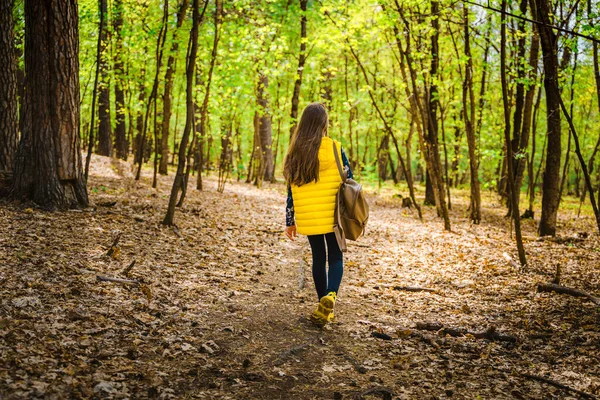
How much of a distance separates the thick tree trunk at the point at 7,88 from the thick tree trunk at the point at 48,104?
140 cm

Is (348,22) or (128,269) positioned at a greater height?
(348,22)

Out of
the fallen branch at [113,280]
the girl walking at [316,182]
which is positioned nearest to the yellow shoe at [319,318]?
the girl walking at [316,182]

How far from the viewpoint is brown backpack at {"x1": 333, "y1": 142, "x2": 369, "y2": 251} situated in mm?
4645

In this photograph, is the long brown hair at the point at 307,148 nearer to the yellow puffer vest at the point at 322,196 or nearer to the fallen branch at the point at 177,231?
the yellow puffer vest at the point at 322,196

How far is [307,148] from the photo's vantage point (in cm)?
466

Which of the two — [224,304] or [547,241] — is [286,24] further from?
[224,304]

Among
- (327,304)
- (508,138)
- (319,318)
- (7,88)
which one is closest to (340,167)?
(327,304)

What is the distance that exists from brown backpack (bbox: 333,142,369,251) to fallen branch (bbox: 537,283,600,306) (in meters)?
3.09

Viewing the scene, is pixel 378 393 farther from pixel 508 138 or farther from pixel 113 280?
pixel 508 138

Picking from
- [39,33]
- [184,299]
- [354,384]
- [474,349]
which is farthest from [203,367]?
[39,33]

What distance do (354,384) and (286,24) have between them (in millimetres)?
18666

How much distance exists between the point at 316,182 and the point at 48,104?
5185 millimetres

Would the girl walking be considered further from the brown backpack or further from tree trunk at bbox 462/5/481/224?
tree trunk at bbox 462/5/481/224

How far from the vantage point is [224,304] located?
17.7 feet
